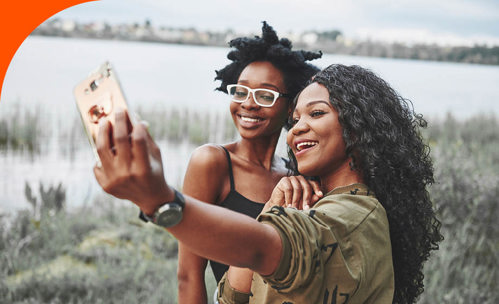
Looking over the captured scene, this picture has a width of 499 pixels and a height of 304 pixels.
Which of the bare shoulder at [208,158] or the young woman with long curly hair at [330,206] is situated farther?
the bare shoulder at [208,158]

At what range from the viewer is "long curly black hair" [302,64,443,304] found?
1.59 m

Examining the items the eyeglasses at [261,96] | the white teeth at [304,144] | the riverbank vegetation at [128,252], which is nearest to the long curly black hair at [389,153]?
the white teeth at [304,144]

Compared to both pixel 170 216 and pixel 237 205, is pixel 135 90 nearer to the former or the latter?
pixel 237 205

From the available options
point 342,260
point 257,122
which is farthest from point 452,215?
point 342,260

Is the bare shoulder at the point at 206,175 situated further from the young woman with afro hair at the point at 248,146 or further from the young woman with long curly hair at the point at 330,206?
the young woman with long curly hair at the point at 330,206

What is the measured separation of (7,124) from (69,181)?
223 cm

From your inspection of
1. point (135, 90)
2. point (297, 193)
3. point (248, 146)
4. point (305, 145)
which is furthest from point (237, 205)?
point (135, 90)

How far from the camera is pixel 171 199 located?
1.07 metres

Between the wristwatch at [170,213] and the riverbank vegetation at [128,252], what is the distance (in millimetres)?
3098

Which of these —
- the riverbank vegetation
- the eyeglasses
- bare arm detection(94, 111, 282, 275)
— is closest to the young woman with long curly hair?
bare arm detection(94, 111, 282, 275)

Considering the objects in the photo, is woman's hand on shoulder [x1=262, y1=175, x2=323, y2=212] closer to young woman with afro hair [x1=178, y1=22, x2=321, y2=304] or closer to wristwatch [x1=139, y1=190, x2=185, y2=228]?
young woman with afro hair [x1=178, y1=22, x2=321, y2=304]

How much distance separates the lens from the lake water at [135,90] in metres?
7.89

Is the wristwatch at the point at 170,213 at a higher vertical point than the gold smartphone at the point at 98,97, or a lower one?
lower

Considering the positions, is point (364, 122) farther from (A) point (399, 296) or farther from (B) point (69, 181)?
(B) point (69, 181)
